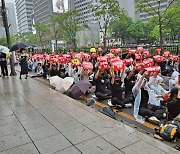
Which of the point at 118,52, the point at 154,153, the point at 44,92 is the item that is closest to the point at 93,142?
the point at 154,153

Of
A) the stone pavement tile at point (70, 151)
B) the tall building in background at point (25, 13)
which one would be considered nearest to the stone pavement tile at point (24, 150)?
the stone pavement tile at point (70, 151)

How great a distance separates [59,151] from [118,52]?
9.41m

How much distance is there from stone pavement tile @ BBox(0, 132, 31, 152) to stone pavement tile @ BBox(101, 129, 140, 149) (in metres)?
1.41

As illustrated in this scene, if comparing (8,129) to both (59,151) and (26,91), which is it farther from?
(26,91)

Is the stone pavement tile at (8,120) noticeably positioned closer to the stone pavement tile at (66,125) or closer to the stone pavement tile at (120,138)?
the stone pavement tile at (66,125)

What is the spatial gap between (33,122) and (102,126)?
5.06 feet

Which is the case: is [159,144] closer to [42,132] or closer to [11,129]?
[42,132]

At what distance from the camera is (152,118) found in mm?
4750

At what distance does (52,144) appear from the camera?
346 cm

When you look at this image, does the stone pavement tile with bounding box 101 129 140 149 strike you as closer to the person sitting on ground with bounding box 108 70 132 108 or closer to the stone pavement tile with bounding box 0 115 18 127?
the person sitting on ground with bounding box 108 70 132 108

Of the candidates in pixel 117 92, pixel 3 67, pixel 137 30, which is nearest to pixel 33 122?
pixel 117 92

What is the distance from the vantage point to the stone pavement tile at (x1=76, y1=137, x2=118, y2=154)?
3168 millimetres

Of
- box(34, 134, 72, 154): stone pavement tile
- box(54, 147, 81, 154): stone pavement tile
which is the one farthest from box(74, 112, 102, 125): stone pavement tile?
box(54, 147, 81, 154): stone pavement tile

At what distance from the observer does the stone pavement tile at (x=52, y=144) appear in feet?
10.8
